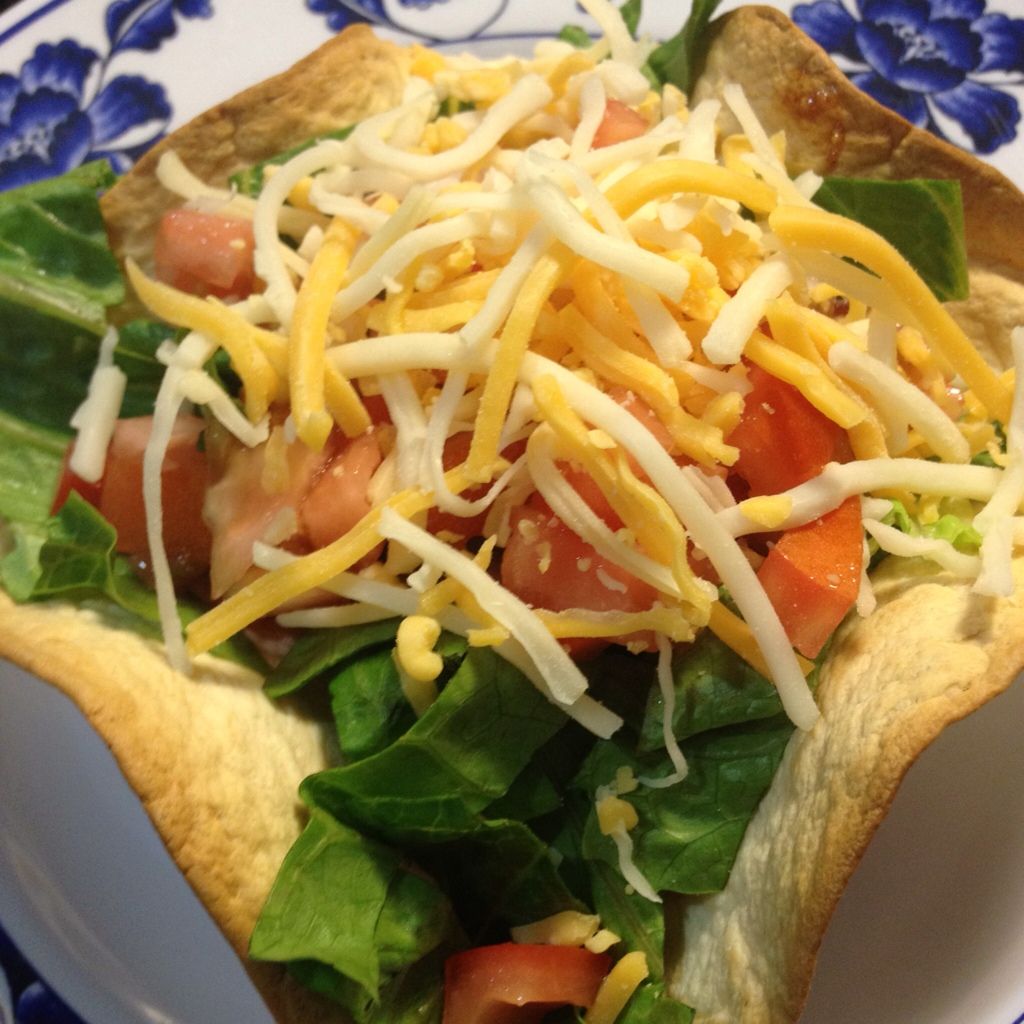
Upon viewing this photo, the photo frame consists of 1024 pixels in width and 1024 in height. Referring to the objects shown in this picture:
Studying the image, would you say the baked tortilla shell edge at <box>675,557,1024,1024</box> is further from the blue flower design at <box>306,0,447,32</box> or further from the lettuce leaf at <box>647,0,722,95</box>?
the blue flower design at <box>306,0,447,32</box>

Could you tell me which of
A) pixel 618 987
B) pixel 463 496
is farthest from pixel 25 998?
pixel 463 496

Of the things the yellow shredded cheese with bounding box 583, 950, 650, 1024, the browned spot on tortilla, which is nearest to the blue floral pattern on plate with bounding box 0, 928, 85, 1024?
the yellow shredded cheese with bounding box 583, 950, 650, 1024

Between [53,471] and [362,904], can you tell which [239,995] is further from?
[53,471]

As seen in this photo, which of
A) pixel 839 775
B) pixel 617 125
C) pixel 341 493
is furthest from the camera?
pixel 617 125

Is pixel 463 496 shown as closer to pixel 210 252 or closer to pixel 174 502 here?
pixel 174 502

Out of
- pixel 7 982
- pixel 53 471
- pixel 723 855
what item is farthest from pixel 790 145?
pixel 7 982
